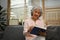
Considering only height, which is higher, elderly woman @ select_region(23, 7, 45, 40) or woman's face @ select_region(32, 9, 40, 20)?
woman's face @ select_region(32, 9, 40, 20)

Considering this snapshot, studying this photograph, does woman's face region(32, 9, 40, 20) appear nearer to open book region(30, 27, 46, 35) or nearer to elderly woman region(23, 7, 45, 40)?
elderly woman region(23, 7, 45, 40)

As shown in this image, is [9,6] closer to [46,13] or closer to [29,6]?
[29,6]

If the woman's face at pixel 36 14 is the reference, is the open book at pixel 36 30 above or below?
below

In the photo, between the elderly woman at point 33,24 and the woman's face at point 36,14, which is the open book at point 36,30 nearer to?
the elderly woman at point 33,24

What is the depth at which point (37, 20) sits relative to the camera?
1903mm

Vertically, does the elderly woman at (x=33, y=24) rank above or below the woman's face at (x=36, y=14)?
below

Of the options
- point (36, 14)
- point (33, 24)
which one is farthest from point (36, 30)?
point (36, 14)

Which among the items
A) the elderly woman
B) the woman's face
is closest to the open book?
the elderly woman

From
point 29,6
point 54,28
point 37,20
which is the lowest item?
point 54,28

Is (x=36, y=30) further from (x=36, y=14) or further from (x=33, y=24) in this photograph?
(x=36, y=14)

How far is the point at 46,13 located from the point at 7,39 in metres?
1.42

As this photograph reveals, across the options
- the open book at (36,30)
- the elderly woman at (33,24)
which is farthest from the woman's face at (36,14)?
the open book at (36,30)

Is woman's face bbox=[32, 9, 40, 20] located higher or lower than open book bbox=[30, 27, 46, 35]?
higher

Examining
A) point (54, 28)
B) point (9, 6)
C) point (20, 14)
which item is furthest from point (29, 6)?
point (54, 28)
